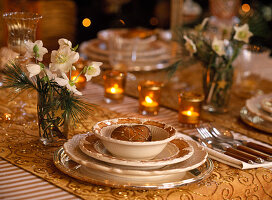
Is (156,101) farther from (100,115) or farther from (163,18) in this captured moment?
(163,18)

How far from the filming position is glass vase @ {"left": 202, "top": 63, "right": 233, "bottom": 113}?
1.58m

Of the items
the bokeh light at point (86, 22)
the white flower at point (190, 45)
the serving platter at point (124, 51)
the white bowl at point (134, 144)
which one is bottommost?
the bokeh light at point (86, 22)

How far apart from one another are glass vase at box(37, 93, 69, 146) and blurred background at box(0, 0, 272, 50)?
6.08 feet

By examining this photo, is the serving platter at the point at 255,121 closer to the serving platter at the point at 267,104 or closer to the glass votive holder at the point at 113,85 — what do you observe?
the serving platter at the point at 267,104

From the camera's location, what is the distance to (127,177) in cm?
89

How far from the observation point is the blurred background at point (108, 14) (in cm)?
304

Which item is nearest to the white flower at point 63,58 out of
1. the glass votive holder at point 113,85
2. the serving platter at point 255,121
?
the glass votive holder at point 113,85

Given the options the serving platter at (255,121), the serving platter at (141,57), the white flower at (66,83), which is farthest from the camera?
the serving platter at (141,57)

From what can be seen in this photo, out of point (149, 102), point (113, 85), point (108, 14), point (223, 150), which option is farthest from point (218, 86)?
point (108, 14)

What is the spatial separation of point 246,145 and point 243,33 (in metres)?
0.53

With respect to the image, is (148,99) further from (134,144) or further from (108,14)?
(108,14)

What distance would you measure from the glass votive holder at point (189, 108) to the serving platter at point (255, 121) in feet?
0.59

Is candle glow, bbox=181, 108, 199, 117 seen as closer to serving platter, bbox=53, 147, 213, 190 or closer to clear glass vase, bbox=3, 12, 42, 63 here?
serving platter, bbox=53, 147, 213, 190

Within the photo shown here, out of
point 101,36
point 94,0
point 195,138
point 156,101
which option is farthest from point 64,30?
point 195,138
